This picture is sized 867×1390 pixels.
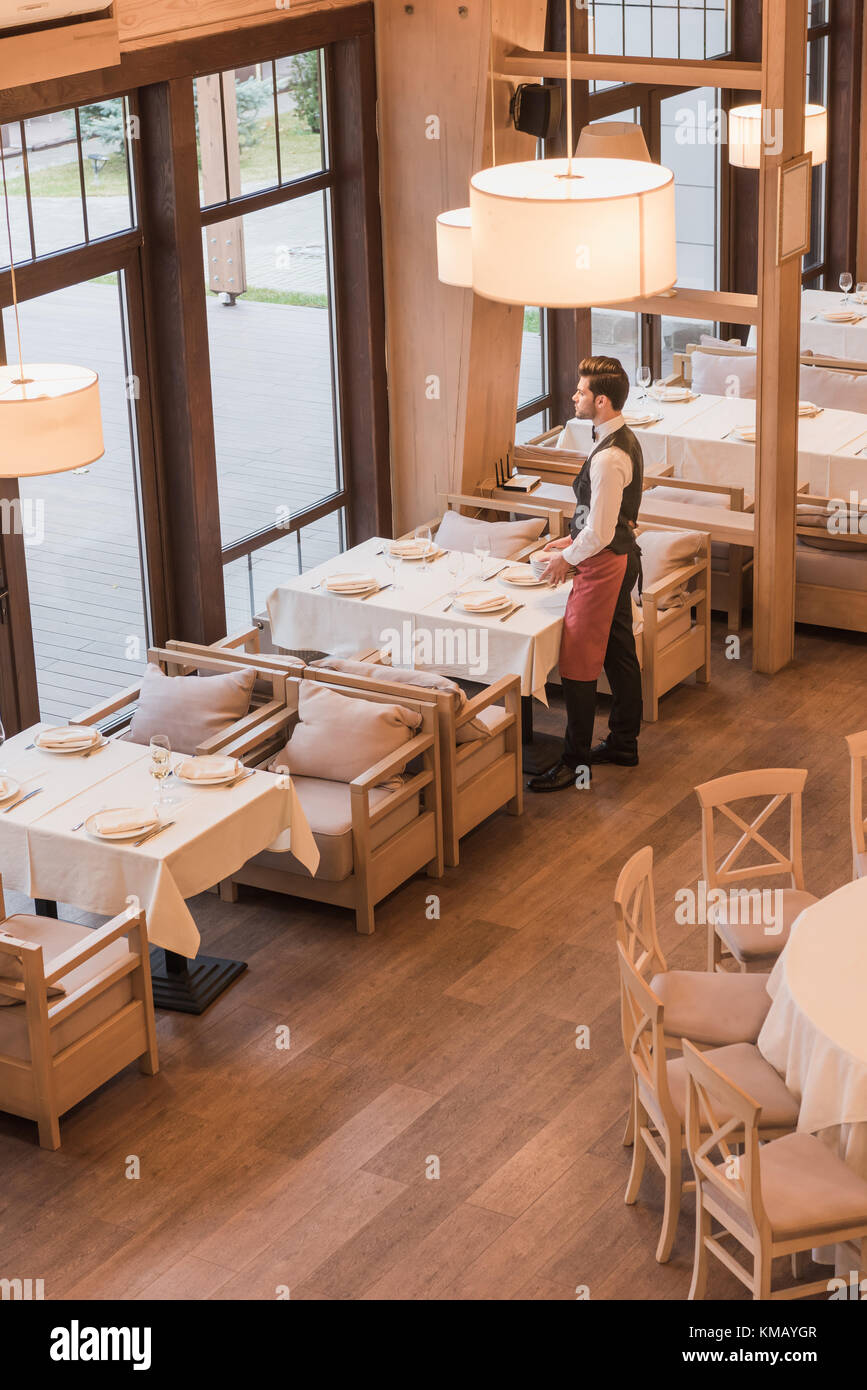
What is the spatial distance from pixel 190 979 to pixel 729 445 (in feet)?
15.2

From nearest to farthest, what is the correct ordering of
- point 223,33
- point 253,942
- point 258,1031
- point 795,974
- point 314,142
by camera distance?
point 795,974 < point 258,1031 < point 253,942 < point 223,33 < point 314,142

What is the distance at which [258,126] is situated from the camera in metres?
7.99

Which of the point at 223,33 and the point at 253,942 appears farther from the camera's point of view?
the point at 223,33

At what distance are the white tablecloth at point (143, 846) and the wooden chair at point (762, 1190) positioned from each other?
200 cm

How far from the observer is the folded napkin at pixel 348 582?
7.73 meters

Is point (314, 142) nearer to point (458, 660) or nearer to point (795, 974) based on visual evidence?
point (458, 660)

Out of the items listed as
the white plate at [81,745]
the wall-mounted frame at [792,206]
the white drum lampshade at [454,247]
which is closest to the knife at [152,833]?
the white plate at [81,745]

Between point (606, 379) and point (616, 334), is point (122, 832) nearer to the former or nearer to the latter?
point (606, 379)

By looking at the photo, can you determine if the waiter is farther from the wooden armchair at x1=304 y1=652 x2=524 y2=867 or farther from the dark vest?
the wooden armchair at x1=304 y1=652 x2=524 y2=867

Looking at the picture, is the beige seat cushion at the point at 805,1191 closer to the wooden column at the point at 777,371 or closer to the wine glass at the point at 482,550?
the wine glass at the point at 482,550
